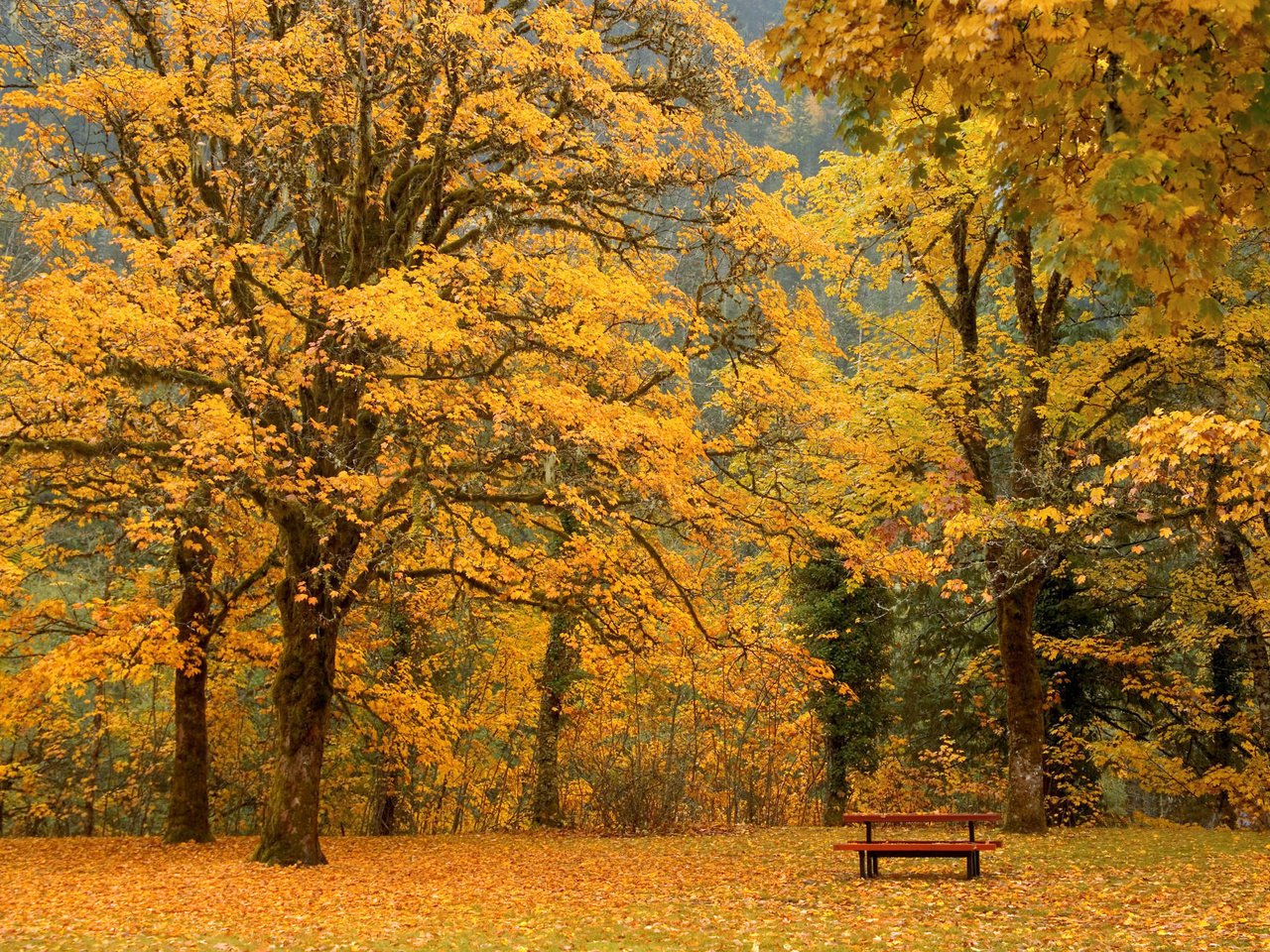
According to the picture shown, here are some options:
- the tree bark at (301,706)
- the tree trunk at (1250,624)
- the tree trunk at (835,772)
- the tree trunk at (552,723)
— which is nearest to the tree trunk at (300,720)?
the tree bark at (301,706)

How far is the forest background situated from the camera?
9.99 metres

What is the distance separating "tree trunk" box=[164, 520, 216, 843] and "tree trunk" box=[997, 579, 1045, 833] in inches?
418

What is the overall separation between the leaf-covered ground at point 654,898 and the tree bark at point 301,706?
0.42m

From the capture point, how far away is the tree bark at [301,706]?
10711mm

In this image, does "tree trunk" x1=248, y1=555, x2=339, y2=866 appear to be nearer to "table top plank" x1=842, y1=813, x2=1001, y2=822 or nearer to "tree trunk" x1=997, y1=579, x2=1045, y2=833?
"table top plank" x1=842, y1=813, x2=1001, y2=822

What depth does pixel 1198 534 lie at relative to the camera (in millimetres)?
12867

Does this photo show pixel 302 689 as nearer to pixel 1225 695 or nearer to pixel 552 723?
pixel 552 723

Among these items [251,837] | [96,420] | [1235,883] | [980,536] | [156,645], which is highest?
[96,420]

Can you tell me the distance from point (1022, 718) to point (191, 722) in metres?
11.2

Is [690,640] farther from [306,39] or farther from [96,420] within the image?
[306,39]

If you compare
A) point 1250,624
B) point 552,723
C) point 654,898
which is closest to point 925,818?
point 654,898

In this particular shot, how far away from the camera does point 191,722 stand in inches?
543

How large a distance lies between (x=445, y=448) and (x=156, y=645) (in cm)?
A: 462

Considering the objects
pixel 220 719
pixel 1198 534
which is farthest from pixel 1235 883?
pixel 220 719
